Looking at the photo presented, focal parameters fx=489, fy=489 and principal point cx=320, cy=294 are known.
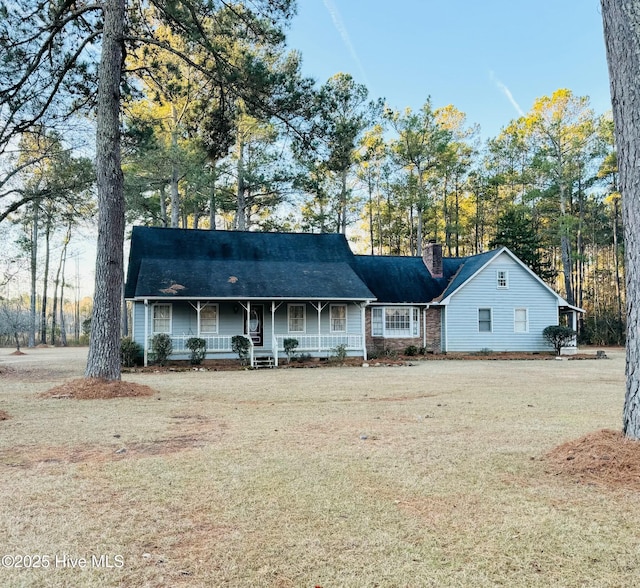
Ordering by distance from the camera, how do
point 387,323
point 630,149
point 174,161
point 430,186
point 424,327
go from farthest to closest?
point 430,186 < point 174,161 < point 424,327 < point 387,323 < point 630,149

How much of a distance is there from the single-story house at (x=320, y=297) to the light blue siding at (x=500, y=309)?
0.16 ft

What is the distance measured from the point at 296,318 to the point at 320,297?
1.96 m

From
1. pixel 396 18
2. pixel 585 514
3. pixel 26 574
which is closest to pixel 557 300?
pixel 396 18

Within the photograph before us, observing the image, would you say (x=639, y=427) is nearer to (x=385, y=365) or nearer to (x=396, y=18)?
(x=385, y=365)

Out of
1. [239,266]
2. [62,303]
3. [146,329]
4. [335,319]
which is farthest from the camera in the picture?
[62,303]

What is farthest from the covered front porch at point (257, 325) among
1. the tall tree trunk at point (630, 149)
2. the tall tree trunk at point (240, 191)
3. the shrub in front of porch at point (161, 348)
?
the tall tree trunk at point (630, 149)

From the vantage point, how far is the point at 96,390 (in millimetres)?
10180

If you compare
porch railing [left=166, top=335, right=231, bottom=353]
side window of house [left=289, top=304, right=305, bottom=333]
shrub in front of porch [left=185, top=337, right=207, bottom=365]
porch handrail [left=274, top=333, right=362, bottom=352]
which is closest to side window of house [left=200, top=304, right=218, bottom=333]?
porch railing [left=166, top=335, right=231, bottom=353]

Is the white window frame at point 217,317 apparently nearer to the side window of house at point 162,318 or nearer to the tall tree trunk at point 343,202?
the side window of house at point 162,318

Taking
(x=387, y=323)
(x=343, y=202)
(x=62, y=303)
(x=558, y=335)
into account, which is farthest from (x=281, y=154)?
(x=62, y=303)

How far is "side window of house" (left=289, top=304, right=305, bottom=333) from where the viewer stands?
20955mm

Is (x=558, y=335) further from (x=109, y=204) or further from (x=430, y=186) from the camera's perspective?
(x=109, y=204)

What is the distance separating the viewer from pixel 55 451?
18.3 feet

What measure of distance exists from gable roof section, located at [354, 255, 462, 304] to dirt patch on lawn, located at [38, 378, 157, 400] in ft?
46.2
